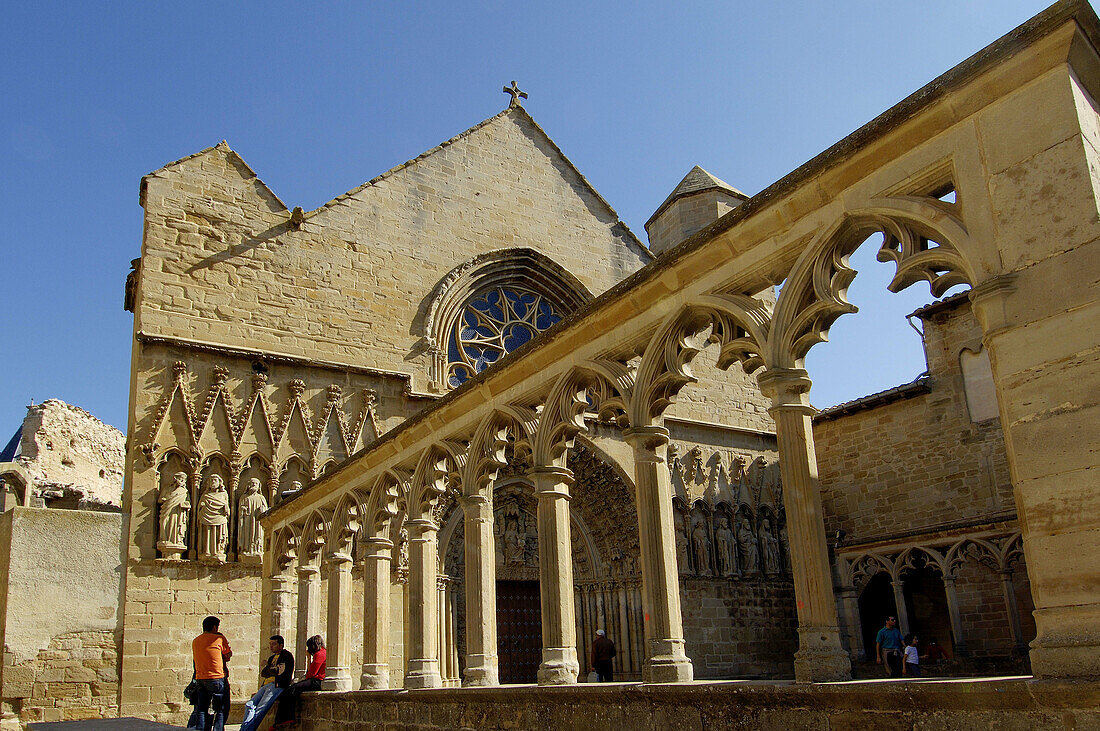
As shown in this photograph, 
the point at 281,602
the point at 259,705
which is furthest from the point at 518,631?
the point at 259,705

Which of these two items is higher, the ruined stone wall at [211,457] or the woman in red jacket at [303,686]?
the ruined stone wall at [211,457]

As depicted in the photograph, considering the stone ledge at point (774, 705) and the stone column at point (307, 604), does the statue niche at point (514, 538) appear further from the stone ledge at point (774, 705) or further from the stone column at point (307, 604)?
the stone ledge at point (774, 705)

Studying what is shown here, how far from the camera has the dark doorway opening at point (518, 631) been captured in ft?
42.9

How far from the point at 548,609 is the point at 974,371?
33.2 ft

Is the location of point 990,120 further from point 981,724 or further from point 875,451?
point 875,451

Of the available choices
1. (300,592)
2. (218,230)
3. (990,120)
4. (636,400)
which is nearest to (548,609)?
(636,400)

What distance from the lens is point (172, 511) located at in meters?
11.1

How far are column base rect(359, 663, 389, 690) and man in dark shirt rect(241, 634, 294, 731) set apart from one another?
2.07 feet

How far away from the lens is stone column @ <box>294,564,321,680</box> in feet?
31.8

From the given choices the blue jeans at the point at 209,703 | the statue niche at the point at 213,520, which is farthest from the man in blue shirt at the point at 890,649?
the statue niche at the point at 213,520

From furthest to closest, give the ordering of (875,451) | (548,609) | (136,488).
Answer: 1. (875,451)
2. (136,488)
3. (548,609)

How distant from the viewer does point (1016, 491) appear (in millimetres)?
3777

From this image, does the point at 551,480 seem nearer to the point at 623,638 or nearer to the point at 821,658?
the point at 821,658

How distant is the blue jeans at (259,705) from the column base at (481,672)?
6.54 feet
